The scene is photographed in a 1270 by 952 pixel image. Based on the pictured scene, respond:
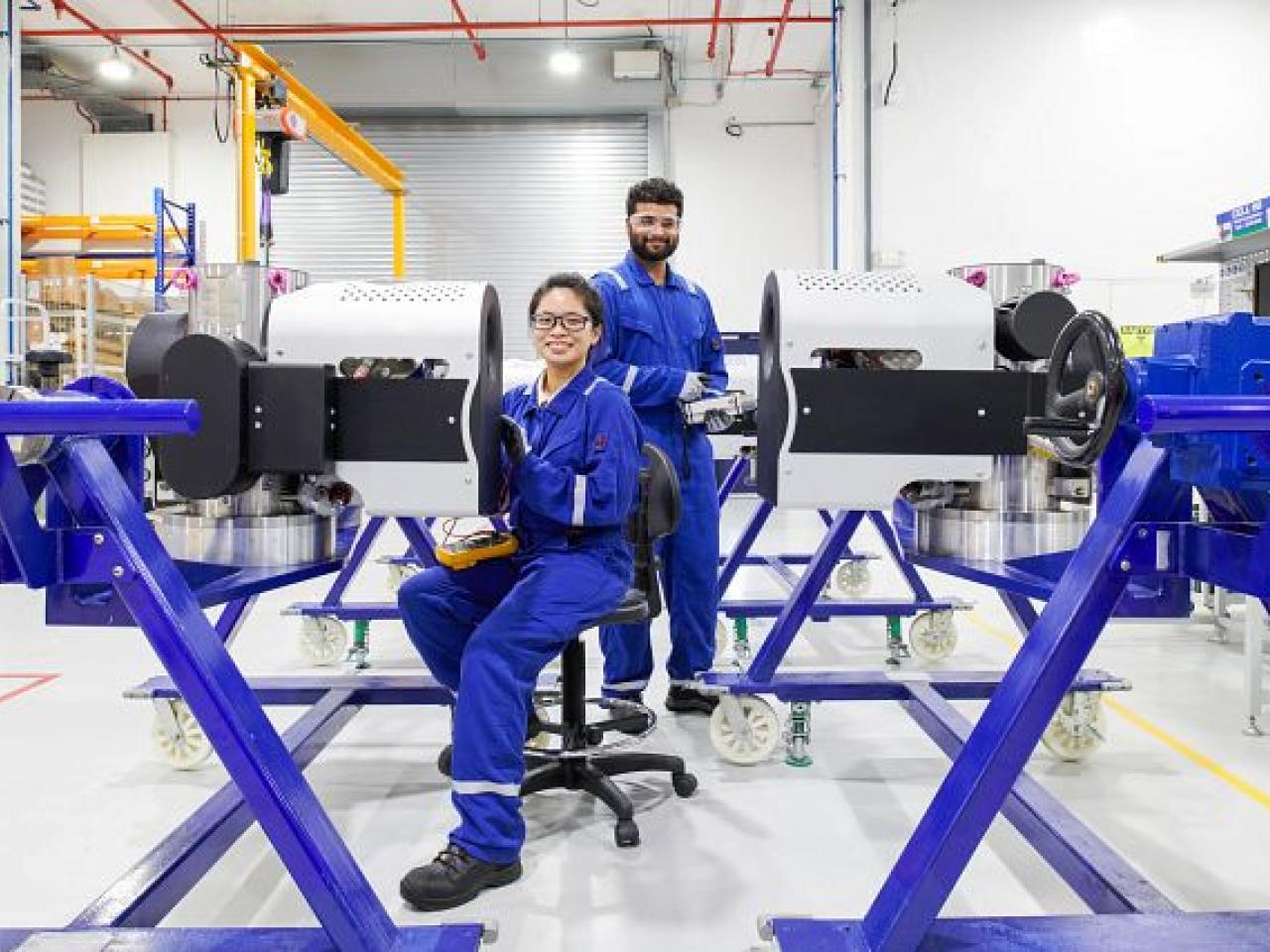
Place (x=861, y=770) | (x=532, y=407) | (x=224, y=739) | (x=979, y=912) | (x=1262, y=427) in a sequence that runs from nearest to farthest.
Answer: (x=1262, y=427) < (x=224, y=739) < (x=979, y=912) < (x=532, y=407) < (x=861, y=770)

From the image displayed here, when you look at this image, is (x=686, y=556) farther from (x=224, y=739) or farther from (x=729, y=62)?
(x=729, y=62)

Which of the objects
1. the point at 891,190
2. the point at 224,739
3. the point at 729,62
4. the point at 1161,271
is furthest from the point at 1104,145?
the point at 224,739

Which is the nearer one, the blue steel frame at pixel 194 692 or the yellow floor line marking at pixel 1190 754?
the blue steel frame at pixel 194 692

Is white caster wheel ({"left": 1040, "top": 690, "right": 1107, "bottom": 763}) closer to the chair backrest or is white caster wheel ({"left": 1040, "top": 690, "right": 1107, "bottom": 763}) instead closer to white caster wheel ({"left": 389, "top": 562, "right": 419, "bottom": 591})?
the chair backrest

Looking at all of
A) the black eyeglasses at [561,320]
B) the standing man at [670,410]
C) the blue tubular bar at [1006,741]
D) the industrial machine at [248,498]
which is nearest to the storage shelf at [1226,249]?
the standing man at [670,410]

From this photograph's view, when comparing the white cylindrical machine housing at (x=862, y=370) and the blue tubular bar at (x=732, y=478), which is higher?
the white cylindrical machine housing at (x=862, y=370)

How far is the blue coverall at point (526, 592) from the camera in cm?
200

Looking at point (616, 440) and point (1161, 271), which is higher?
point (1161, 271)

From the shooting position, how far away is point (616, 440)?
2248 millimetres

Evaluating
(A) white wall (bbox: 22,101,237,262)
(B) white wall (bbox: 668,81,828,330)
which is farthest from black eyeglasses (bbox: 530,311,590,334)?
(A) white wall (bbox: 22,101,237,262)

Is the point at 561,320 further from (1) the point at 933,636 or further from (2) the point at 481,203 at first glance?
→ (2) the point at 481,203

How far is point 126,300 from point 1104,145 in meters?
8.45

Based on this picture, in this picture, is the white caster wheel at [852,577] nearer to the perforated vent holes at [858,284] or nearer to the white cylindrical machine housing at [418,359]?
the perforated vent holes at [858,284]

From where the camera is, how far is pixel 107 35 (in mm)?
9695
